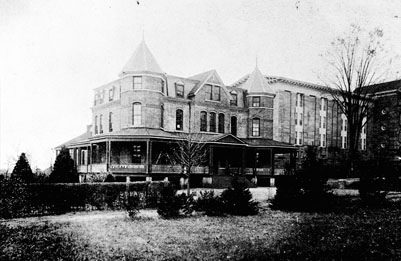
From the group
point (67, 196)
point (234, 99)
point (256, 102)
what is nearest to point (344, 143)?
point (256, 102)

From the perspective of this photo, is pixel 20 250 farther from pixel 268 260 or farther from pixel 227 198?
pixel 227 198

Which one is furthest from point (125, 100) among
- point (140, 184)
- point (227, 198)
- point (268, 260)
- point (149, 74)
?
point (268, 260)

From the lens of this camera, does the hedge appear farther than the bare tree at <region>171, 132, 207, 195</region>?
No

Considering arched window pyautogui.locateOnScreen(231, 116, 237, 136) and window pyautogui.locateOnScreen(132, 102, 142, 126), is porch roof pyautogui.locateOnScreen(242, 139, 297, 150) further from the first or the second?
window pyautogui.locateOnScreen(132, 102, 142, 126)

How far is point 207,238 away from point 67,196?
25.4ft

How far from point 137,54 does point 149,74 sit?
2.36 metres

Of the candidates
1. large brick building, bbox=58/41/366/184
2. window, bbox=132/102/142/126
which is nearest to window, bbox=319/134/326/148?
large brick building, bbox=58/41/366/184

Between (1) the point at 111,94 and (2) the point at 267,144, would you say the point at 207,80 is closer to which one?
(2) the point at 267,144

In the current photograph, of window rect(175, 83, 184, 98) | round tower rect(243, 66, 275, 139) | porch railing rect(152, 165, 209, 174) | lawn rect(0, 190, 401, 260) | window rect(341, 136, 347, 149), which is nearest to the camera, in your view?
lawn rect(0, 190, 401, 260)

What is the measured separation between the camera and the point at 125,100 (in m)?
32.4

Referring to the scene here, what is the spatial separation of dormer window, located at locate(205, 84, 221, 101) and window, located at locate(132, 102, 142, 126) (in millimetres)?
7280

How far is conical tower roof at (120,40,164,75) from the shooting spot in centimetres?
3222

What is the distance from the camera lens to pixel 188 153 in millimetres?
26516

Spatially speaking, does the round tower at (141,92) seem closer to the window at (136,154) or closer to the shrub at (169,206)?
the window at (136,154)
